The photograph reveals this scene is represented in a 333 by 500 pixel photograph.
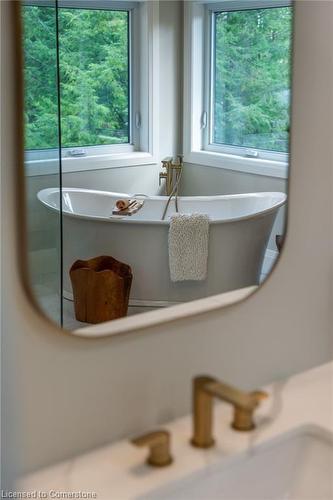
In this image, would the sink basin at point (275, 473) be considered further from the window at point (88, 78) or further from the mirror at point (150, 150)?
the window at point (88, 78)

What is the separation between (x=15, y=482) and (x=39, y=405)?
0.40 feet

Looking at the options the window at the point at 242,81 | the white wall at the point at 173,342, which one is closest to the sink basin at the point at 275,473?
the white wall at the point at 173,342

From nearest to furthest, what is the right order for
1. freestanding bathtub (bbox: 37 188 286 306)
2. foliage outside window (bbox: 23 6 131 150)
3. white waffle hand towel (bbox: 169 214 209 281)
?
foliage outside window (bbox: 23 6 131 150), freestanding bathtub (bbox: 37 188 286 306), white waffle hand towel (bbox: 169 214 209 281)

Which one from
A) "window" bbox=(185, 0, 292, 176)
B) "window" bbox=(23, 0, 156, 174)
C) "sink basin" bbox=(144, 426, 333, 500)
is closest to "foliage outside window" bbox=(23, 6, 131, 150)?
"window" bbox=(23, 0, 156, 174)

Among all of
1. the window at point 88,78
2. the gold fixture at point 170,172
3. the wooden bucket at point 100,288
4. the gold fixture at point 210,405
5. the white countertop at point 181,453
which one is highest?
the window at point 88,78

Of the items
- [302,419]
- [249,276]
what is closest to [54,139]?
[249,276]

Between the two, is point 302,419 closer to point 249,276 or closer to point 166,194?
point 249,276

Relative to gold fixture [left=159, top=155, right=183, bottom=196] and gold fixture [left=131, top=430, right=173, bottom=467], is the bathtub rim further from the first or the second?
gold fixture [left=131, top=430, right=173, bottom=467]

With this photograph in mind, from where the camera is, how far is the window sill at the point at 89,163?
3.26ft

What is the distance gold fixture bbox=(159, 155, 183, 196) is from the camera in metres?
1.20

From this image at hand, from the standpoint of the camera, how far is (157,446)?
1073 mm

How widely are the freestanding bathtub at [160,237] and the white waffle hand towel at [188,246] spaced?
0.01 m

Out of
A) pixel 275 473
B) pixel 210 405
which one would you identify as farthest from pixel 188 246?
pixel 275 473

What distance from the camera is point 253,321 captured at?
1.31 meters
